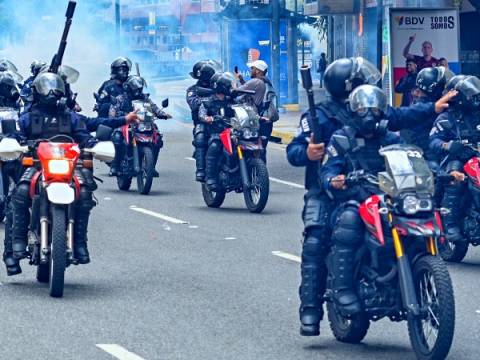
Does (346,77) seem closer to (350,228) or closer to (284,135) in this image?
(350,228)

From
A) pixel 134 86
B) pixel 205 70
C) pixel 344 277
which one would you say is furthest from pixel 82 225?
pixel 134 86

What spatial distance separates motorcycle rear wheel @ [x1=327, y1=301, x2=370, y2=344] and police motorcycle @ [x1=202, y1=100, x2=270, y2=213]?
786 centimetres

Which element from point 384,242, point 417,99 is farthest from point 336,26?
point 384,242

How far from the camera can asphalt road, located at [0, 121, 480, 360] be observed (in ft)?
32.2

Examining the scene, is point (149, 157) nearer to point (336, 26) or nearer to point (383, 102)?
point (383, 102)

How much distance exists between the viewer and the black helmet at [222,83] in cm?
1883

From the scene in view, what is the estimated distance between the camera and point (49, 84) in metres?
12.2

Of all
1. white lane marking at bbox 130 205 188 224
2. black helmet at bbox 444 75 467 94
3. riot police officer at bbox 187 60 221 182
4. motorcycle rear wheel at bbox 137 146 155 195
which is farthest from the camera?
motorcycle rear wheel at bbox 137 146 155 195

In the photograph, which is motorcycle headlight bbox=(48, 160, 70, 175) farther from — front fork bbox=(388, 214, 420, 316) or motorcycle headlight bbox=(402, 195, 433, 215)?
motorcycle headlight bbox=(402, 195, 433, 215)

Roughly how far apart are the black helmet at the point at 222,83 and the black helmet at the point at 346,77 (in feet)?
29.1

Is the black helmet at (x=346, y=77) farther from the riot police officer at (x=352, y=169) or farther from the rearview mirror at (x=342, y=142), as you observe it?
the rearview mirror at (x=342, y=142)

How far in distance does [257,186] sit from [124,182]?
3.46 meters

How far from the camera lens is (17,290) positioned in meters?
12.1

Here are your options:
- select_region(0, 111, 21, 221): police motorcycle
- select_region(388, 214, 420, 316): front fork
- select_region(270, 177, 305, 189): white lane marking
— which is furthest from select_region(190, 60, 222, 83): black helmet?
select_region(388, 214, 420, 316): front fork
